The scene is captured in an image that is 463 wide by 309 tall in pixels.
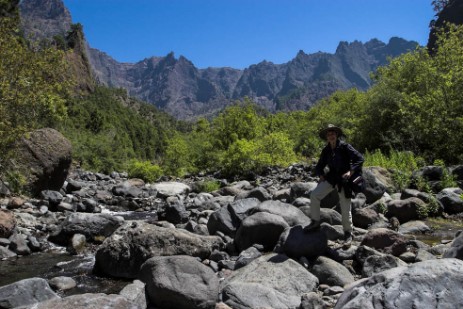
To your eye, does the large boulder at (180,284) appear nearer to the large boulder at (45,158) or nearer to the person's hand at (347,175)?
the person's hand at (347,175)

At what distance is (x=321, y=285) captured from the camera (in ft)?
24.1

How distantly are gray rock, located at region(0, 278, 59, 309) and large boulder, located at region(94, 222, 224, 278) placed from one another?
202 centimetres

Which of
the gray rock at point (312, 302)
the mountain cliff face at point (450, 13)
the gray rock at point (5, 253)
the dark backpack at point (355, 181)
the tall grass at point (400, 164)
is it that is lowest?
the gray rock at point (5, 253)

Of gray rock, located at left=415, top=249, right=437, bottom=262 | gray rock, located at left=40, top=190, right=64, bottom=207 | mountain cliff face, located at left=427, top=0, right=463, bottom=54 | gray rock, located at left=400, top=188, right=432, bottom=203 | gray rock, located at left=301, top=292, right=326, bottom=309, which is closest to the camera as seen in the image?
gray rock, located at left=301, top=292, right=326, bottom=309

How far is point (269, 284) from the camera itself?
717 cm

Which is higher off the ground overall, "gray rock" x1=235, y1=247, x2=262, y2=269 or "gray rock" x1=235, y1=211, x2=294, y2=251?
"gray rock" x1=235, y1=211, x2=294, y2=251

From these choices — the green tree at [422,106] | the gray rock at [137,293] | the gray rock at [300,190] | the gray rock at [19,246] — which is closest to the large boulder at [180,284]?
the gray rock at [137,293]

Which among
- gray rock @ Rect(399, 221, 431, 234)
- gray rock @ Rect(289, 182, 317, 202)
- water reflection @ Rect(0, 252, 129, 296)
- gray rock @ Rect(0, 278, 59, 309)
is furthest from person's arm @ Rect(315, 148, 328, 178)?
gray rock @ Rect(289, 182, 317, 202)

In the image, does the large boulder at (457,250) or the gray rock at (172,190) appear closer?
the large boulder at (457,250)

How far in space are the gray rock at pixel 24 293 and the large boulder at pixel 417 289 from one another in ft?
16.3

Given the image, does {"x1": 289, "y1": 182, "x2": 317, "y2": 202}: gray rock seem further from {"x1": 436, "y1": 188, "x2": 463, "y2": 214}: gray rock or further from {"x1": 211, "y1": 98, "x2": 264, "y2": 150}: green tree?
{"x1": 211, "y1": 98, "x2": 264, "y2": 150}: green tree

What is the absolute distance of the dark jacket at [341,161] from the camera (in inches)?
329

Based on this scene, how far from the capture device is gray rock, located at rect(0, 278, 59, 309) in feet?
21.3

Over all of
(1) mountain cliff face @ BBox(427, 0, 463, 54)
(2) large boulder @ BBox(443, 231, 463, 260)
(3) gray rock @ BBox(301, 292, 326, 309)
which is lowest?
(3) gray rock @ BBox(301, 292, 326, 309)
